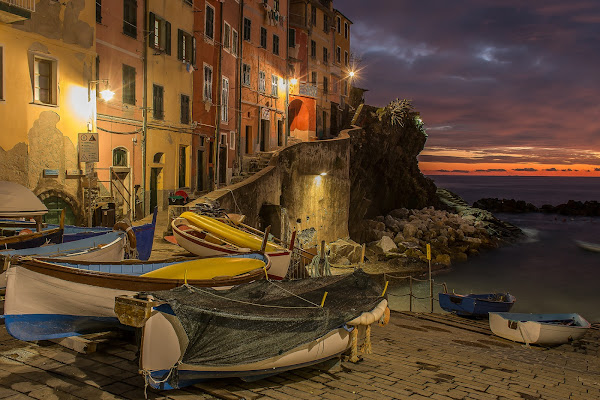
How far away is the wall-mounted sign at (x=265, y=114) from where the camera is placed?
33.2m

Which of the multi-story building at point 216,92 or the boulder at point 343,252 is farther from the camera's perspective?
the boulder at point 343,252

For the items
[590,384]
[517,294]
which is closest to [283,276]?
[590,384]

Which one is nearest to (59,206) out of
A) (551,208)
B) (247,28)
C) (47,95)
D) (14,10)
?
(47,95)

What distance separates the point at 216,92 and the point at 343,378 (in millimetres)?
22464

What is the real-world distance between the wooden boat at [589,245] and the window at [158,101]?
44614 millimetres

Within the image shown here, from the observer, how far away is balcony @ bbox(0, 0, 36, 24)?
13445 millimetres

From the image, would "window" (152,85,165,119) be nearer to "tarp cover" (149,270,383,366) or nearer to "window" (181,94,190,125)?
"window" (181,94,190,125)

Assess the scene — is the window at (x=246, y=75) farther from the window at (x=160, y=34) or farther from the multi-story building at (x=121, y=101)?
the multi-story building at (x=121, y=101)

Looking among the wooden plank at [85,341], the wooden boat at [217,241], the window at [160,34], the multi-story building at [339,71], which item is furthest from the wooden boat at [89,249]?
the multi-story building at [339,71]

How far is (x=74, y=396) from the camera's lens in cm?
584

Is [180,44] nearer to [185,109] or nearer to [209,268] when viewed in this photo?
[185,109]

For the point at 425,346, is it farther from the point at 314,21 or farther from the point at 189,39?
the point at 314,21

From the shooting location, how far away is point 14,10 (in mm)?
13695

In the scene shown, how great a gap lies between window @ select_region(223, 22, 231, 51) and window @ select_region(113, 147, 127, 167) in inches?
411
